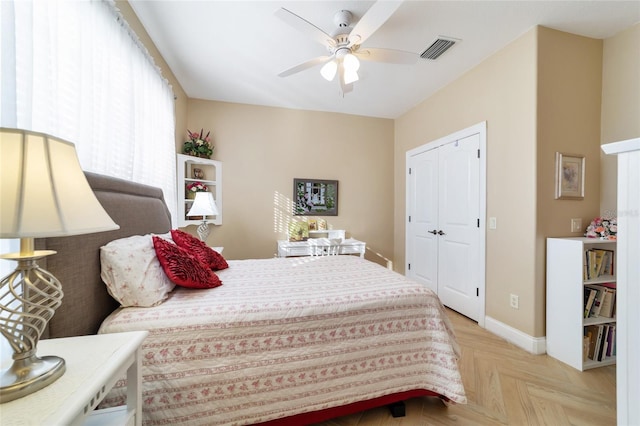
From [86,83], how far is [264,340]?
1681 mm

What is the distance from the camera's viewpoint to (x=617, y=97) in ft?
Answer: 7.04

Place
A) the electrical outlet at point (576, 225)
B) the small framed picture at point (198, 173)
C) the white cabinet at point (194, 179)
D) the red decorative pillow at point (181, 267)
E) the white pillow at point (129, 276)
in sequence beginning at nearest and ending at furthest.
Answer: the white pillow at point (129, 276) < the red decorative pillow at point (181, 267) < the electrical outlet at point (576, 225) < the white cabinet at point (194, 179) < the small framed picture at point (198, 173)

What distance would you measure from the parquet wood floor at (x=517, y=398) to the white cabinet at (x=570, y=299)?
103 mm

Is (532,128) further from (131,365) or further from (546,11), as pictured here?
(131,365)

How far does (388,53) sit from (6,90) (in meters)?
2.10

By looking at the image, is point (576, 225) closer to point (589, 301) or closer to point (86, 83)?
point (589, 301)

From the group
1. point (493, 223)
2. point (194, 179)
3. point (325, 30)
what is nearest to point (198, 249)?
point (194, 179)

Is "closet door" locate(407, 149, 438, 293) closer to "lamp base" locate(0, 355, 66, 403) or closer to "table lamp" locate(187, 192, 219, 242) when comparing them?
"table lamp" locate(187, 192, 219, 242)

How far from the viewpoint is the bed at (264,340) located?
41.2 inches

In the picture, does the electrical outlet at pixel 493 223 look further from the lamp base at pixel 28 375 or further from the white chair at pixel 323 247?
the lamp base at pixel 28 375

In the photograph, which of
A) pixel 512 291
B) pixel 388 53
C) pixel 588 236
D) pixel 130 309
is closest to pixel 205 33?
pixel 388 53

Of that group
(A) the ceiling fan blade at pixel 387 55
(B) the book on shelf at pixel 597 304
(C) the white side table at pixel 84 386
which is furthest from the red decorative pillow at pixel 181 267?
(B) the book on shelf at pixel 597 304

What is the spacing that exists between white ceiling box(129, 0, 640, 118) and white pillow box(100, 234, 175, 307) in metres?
1.89

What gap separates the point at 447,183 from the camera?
3.03 meters
